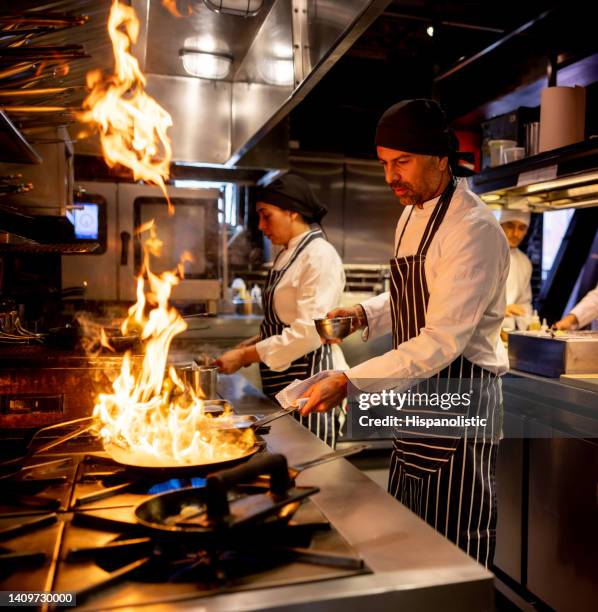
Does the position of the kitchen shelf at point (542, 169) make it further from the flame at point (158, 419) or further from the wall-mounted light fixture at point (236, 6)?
the flame at point (158, 419)

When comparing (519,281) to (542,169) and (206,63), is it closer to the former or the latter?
(542,169)

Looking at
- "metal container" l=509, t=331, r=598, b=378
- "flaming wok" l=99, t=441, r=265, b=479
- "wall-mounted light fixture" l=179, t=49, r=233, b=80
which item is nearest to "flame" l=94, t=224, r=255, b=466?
"flaming wok" l=99, t=441, r=265, b=479

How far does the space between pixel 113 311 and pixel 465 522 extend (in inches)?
121

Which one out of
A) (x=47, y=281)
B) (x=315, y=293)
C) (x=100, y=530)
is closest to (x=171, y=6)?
(x=315, y=293)

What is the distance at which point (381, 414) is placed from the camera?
13.1 ft

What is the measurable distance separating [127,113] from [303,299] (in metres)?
1.26

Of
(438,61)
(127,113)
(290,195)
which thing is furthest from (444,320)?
(438,61)

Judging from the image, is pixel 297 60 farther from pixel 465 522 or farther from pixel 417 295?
pixel 465 522

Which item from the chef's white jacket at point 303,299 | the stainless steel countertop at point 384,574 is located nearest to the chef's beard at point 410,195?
the chef's white jacket at point 303,299

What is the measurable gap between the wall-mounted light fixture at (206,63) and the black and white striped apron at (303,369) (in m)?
0.88

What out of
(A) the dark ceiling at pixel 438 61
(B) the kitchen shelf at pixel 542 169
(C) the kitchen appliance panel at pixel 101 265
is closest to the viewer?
(B) the kitchen shelf at pixel 542 169

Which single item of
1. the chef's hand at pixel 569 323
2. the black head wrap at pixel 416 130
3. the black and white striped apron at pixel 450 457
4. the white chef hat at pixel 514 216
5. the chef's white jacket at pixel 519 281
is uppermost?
the white chef hat at pixel 514 216

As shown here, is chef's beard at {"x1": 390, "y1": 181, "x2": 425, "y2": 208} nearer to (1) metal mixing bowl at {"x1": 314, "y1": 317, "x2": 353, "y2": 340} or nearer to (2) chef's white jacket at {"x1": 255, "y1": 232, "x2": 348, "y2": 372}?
(1) metal mixing bowl at {"x1": 314, "y1": 317, "x2": 353, "y2": 340}

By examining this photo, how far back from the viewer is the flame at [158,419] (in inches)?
48.4
